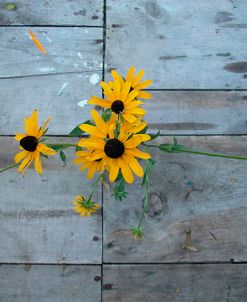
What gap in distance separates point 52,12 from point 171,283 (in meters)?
1.10

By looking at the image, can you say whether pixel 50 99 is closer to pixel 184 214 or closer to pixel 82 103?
pixel 82 103

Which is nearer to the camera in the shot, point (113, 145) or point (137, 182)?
point (113, 145)

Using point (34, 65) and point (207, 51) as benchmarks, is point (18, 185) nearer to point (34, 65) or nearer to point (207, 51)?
point (34, 65)

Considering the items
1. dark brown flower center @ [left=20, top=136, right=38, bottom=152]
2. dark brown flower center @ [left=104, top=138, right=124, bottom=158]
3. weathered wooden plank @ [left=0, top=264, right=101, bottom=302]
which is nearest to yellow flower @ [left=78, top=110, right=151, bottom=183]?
dark brown flower center @ [left=104, top=138, right=124, bottom=158]

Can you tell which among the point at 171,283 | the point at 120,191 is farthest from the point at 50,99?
the point at 171,283

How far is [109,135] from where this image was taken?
881 millimetres

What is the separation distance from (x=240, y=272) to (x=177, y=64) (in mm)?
781

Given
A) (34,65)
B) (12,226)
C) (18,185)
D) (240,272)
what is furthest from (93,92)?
(240,272)

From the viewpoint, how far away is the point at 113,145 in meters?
0.86

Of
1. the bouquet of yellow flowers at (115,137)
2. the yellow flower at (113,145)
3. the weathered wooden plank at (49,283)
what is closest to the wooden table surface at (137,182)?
the weathered wooden plank at (49,283)

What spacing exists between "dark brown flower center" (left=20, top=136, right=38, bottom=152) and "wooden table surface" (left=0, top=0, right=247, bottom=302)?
0.47 meters

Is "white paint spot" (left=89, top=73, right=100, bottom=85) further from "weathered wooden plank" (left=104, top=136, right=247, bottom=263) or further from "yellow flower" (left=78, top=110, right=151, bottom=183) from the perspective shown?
"yellow flower" (left=78, top=110, right=151, bottom=183)

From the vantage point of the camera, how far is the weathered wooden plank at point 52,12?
155cm

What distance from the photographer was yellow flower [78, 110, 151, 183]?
0.87 m
